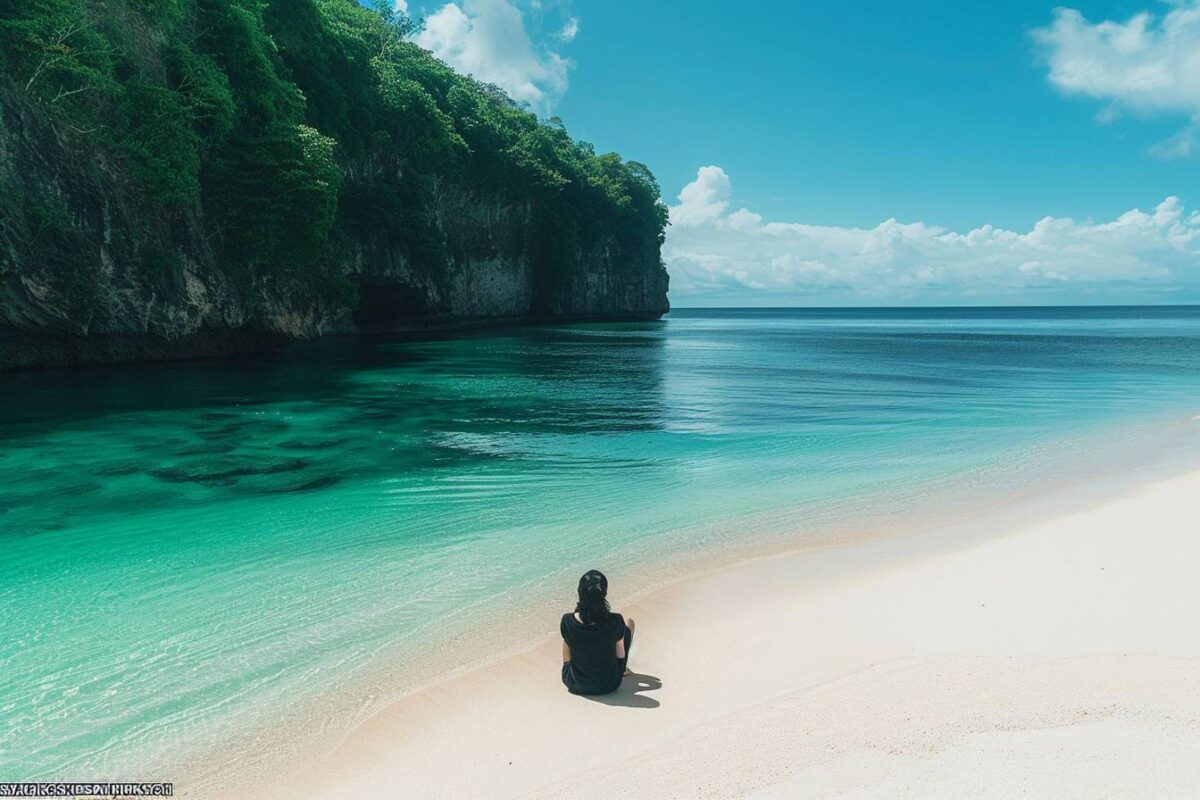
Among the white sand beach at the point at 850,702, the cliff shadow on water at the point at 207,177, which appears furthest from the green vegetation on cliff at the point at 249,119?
the white sand beach at the point at 850,702

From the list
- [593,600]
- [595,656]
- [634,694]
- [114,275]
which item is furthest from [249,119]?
[634,694]

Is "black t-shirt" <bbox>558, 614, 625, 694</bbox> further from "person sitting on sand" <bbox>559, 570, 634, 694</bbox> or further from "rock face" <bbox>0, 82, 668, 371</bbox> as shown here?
"rock face" <bbox>0, 82, 668, 371</bbox>

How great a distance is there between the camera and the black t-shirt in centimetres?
466

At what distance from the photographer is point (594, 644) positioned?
15.3 ft

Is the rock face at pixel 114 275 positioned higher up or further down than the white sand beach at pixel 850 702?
higher up

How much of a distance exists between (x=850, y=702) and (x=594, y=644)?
1717mm

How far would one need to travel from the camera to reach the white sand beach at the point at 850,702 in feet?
12.0

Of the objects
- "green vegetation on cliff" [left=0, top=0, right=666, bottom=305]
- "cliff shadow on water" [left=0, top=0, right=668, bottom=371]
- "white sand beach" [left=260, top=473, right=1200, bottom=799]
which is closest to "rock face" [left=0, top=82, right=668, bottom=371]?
"cliff shadow on water" [left=0, top=0, right=668, bottom=371]

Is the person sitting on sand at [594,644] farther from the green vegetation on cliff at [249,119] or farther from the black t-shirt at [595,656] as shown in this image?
the green vegetation on cliff at [249,119]

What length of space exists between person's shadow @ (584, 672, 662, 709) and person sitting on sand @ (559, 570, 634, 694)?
45 millimetres

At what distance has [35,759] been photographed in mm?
4160

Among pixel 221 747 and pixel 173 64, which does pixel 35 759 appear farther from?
pixel 173 64

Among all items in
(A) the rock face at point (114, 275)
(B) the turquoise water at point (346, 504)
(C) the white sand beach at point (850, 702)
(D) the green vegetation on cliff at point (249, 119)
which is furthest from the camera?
(D) the green vegetation on cliff at point (249, 119)

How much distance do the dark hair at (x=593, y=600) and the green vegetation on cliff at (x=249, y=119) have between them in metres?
23.3
